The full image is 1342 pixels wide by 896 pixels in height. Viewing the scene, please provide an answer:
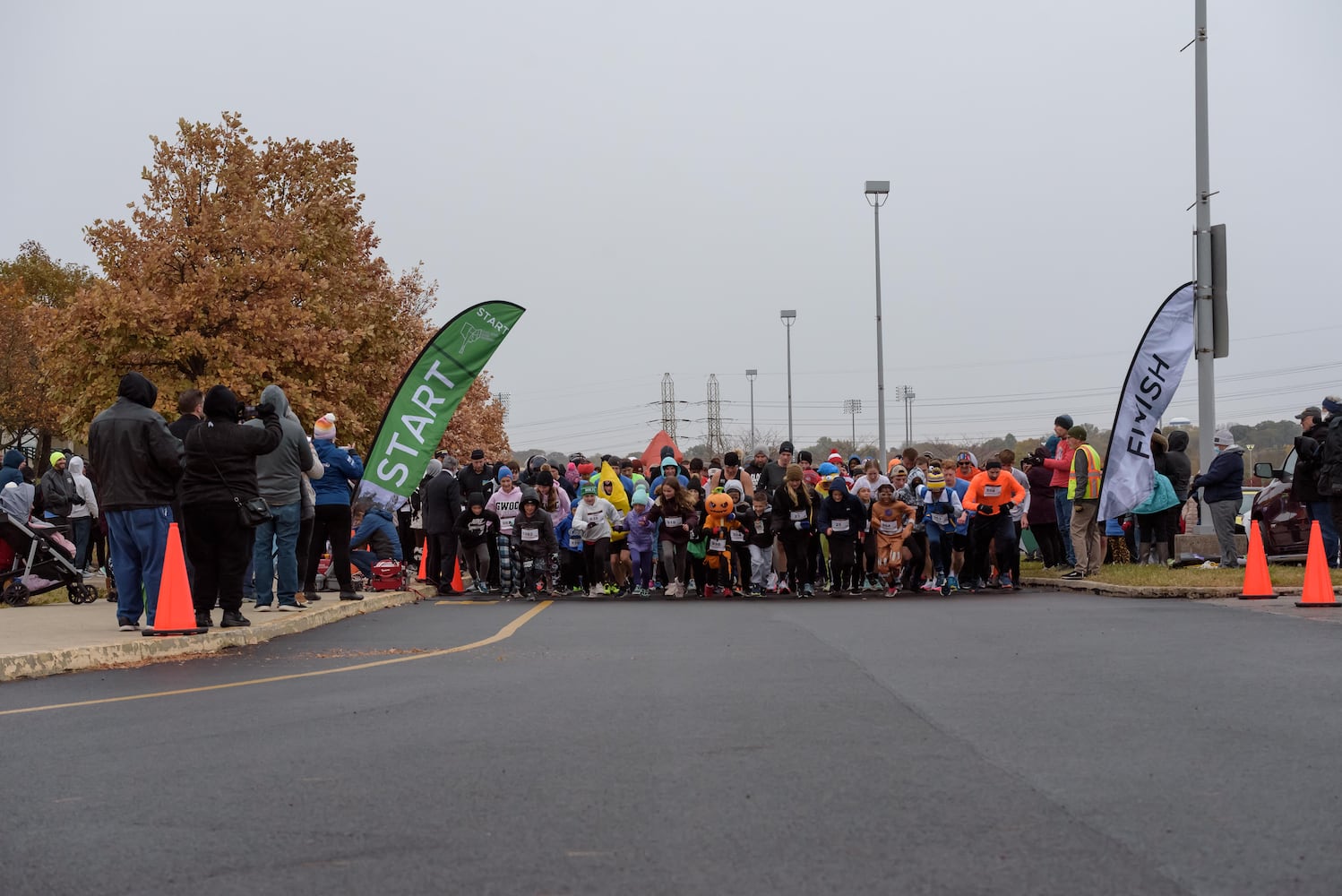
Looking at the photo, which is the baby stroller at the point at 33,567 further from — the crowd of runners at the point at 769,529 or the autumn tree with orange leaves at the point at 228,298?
the autumn tree with orange leaves at the point at 228,298

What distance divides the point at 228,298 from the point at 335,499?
22452 mm

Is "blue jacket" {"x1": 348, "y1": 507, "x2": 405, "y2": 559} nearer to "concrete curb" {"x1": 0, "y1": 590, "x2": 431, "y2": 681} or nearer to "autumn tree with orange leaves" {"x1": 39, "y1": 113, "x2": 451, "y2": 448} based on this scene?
"concrete curb" {"x1": 0, "y1": 590, "x2": 431, "y2": 681}

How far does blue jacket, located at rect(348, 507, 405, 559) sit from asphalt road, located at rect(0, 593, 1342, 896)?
8747mm

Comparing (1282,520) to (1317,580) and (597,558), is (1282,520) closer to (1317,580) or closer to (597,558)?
(1317,580)

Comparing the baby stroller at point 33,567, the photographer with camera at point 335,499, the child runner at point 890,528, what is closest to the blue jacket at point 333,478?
the photographer with camera at point 335,499

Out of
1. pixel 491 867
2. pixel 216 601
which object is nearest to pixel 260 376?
pixel 216 601

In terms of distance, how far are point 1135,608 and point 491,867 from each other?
11702 millimetres

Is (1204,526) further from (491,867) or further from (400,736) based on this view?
(491,867)

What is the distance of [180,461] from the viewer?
1244cm

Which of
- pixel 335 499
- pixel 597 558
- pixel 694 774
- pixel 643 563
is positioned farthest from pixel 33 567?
pixel 694 774

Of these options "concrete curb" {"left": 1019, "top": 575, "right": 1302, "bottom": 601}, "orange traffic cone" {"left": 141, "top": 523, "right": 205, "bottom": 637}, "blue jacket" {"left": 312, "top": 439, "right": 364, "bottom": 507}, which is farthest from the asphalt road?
"blue jacket" {"left": 312, "top": 439, "right": 364, "bottom": 507}

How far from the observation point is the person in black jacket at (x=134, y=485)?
40.3 ft

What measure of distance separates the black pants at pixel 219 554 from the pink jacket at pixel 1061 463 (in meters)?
12.6

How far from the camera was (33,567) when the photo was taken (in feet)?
56.0
